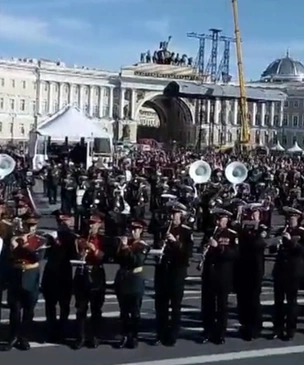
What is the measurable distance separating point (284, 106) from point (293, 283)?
126m

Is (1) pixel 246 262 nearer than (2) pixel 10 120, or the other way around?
(1) pixel 246 262

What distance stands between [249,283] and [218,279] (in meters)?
0.71

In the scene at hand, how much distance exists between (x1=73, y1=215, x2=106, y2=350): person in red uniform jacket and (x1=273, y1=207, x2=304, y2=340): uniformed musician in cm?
215

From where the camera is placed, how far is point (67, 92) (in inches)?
4764

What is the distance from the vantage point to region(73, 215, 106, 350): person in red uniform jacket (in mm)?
9906

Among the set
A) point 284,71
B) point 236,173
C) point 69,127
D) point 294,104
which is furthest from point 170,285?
point 284,71

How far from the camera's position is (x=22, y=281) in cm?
977

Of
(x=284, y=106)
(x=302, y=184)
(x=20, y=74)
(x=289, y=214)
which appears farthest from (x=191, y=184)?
(x=284, y=106)

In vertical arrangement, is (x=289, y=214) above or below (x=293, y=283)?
above

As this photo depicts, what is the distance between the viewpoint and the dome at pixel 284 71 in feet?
476

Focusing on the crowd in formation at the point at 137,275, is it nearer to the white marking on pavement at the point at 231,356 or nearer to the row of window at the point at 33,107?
the white marking on pavement at the point at 231,356

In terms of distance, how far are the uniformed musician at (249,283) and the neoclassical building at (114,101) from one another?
10141 centimetres

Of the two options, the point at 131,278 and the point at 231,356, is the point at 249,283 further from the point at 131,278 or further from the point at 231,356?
the point at 131,278

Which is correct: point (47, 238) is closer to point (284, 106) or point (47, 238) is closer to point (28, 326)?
point (28, 326)
